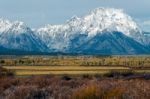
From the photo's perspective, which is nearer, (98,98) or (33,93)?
(98,98)

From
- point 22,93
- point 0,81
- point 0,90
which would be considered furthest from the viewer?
point 0,81

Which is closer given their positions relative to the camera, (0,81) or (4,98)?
(4,98)

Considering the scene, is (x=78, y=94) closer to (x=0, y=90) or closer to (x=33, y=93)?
(x=33, y=93)

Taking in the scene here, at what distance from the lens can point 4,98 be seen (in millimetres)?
27594

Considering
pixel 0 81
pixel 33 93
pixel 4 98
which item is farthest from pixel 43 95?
Result: pixel 0 81

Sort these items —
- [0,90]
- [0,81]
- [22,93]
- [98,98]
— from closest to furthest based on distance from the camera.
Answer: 1. [98,98]
2. [22,93]
3. [0,90]
4. [0,81]

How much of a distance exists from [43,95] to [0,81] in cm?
1023

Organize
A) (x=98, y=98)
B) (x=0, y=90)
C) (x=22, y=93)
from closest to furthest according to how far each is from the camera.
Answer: (x=98, y=98)
(x=22, y=93)
(x=0, y=90)

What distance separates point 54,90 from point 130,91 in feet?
18.3

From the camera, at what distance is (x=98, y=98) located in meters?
26.0

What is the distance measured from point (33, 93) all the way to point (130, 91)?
5.92 m

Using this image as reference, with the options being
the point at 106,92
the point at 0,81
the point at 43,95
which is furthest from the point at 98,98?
the point at 0,81

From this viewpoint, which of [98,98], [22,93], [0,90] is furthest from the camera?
[0,90]

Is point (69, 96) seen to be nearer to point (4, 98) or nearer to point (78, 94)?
point (78, 94)
